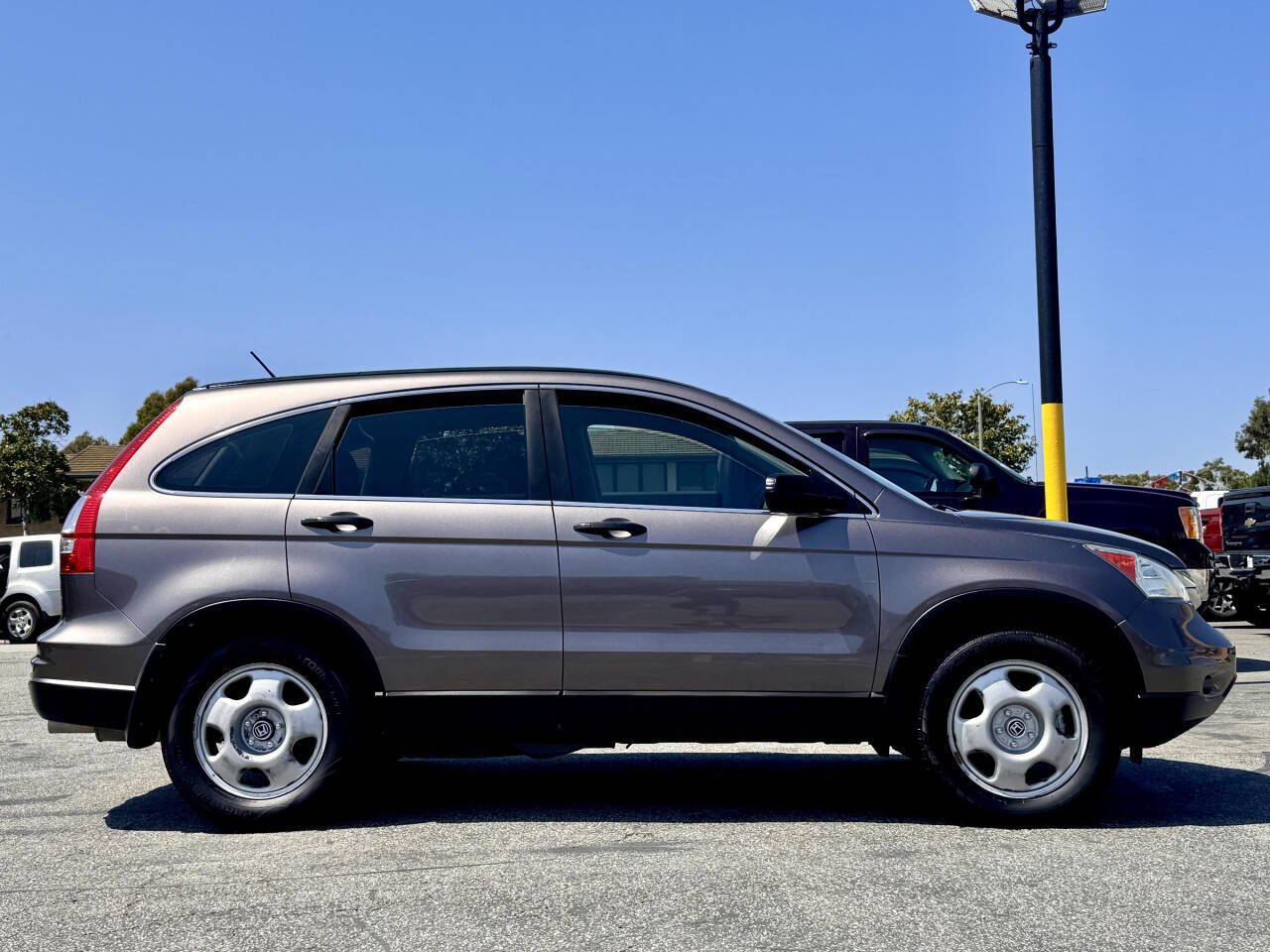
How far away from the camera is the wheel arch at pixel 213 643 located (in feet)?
16.9

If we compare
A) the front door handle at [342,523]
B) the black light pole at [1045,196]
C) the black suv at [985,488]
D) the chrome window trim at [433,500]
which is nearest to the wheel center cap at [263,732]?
the front door handle at [342,523]

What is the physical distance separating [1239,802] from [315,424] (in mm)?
4179

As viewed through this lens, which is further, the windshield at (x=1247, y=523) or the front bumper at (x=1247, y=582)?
the windshield at (x=1247, y=523)

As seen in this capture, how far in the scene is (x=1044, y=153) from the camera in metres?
10.5

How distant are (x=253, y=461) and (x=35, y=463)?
55251 millimetres

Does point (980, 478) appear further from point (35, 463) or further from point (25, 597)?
point (35, 463)

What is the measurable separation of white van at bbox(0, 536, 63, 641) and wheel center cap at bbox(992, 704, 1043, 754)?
20.3m

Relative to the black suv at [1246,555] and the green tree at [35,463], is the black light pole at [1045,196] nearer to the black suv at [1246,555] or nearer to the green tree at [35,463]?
the black suv at [1246,555]

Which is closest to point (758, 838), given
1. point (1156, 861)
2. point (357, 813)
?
point (1156, 861)

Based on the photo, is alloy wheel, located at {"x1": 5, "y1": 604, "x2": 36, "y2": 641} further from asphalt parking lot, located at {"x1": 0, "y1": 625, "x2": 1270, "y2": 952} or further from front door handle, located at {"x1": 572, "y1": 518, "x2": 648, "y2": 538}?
front door handle, located at {"x1": 572, "y1": 518, "x2": 648, "y2": 538}

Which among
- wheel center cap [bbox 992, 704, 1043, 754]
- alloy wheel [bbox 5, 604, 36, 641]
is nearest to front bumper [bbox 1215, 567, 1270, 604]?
wheel center cap [bbox 992, 704, 1043, 754]

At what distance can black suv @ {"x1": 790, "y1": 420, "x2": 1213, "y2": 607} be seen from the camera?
34.7 ft

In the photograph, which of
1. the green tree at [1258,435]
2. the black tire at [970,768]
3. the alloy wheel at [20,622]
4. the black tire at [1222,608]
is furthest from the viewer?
the green tree at [1258,435]

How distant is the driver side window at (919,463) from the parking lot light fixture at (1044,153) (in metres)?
0.75
